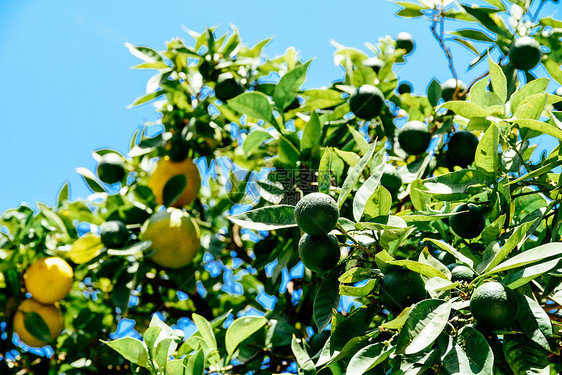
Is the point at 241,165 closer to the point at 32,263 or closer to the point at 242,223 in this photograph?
the point at 32,263

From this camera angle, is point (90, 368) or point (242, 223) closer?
point (242, 223)

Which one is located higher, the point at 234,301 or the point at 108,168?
the point at 108,168

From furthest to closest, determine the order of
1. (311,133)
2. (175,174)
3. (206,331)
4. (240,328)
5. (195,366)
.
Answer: (175,174)
(311,133)
(240,328)
(206,331)
(195,366)

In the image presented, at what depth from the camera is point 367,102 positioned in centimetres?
184

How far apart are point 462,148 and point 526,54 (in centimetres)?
36

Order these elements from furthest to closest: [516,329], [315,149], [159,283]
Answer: [159,283], [315,149], [516,329]

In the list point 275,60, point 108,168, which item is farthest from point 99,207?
point 275,60

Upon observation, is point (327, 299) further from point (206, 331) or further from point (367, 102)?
point (367, 102)

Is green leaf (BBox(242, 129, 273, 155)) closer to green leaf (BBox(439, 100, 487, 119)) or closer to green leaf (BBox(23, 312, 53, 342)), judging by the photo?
green leaf (BBox(439, 100, 487, 119))

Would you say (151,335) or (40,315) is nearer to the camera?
(151,335)

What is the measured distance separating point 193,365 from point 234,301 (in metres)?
1.09

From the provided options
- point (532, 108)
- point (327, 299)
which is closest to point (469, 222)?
point (532, 108)

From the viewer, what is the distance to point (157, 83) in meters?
2.21

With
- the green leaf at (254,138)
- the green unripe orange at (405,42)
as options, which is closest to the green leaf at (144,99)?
the green leaf at (254,138)
